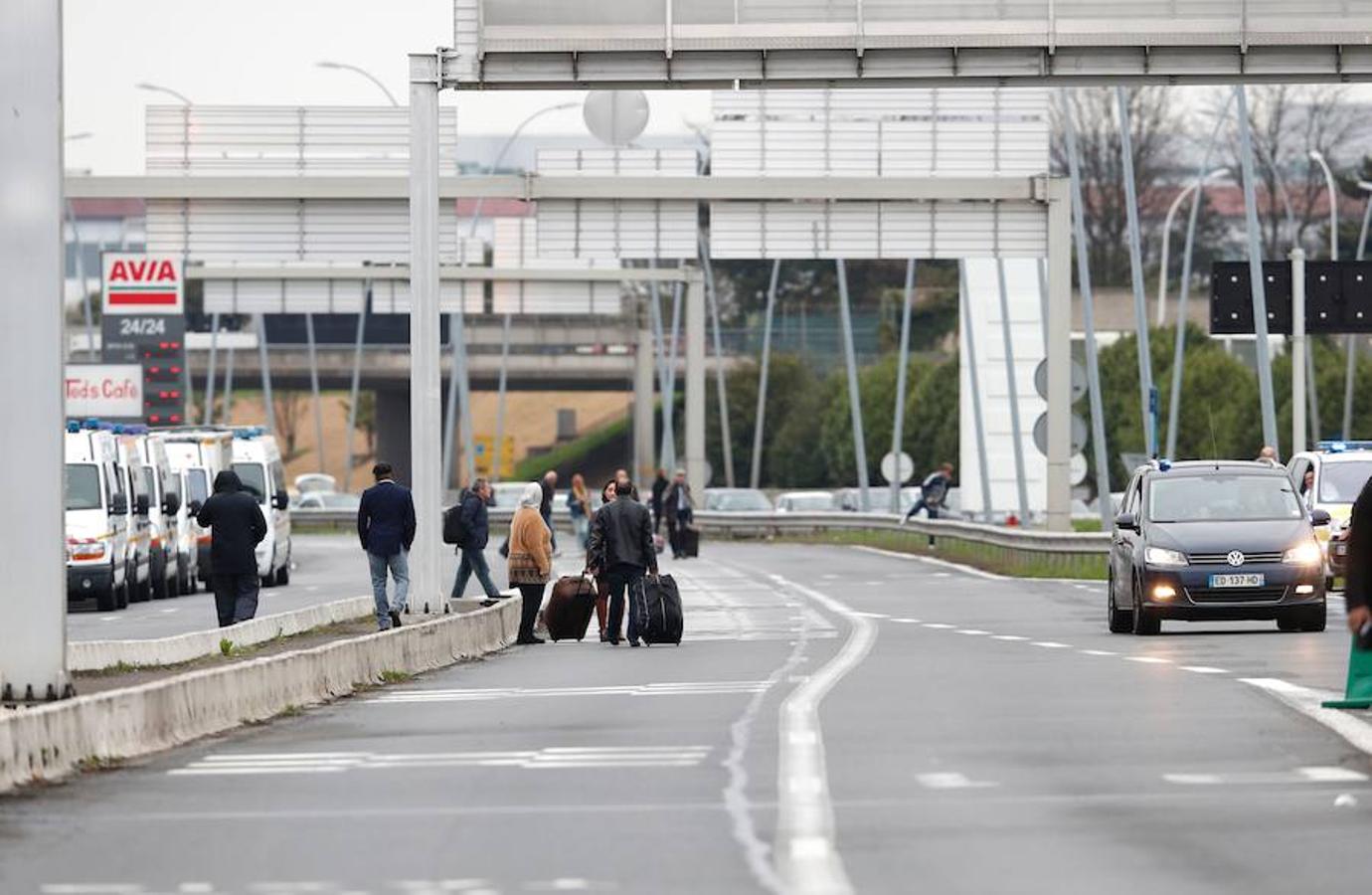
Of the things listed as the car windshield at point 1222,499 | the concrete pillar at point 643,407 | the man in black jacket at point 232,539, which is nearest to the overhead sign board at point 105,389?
the concrete pillar at point 643,407

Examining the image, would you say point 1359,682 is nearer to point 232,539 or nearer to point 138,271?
point 232,539

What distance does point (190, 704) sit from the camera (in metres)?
18.6

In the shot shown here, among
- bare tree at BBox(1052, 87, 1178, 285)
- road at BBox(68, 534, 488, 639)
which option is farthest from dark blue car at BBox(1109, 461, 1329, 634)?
bare tree at BBox(1052, 87, 1178, 285)

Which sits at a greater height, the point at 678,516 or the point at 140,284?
the point at 140,284

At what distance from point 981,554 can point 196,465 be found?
13.9 meters

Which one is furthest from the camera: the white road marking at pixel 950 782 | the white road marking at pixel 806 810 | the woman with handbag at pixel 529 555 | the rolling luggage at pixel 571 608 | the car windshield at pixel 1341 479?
the car windshield at pixel 1341 479

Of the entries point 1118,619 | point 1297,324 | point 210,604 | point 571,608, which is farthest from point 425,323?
point 1297,324

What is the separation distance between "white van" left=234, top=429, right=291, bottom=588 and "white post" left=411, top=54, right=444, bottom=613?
2154 centimetres

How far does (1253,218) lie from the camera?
52.2 meters

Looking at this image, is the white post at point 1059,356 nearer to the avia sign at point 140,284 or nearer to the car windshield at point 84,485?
the car windshield at point 84,485

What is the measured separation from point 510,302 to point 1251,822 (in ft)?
214

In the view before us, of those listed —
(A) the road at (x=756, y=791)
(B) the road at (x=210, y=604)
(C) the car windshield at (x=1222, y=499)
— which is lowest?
(B) the road at (x=210, y=604)

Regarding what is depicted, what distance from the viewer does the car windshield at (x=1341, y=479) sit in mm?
43094

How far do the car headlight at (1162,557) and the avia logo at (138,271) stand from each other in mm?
50842
